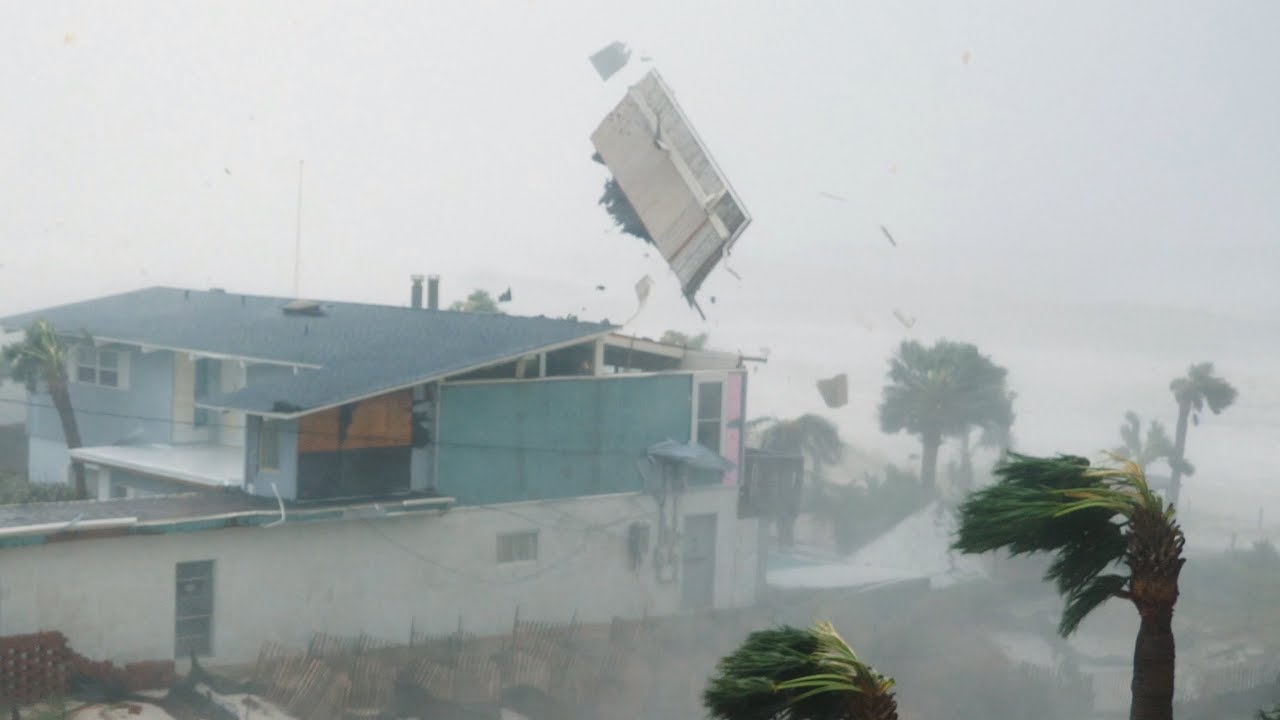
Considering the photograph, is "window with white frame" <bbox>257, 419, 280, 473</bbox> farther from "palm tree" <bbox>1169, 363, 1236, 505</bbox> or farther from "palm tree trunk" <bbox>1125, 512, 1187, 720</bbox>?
"palm tree" <bbox>1169, 363, 1236, 505</bbox>

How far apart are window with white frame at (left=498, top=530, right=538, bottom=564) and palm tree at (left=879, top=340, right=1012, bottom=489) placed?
25897 millimetres

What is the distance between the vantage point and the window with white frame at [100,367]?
31750 mm

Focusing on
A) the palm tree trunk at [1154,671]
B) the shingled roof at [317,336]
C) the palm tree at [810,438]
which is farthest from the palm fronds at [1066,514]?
the palm tree at [810,438]

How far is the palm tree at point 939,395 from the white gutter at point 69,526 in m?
34.3

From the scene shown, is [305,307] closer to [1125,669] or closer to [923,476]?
[1125,669]

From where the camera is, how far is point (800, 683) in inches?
164

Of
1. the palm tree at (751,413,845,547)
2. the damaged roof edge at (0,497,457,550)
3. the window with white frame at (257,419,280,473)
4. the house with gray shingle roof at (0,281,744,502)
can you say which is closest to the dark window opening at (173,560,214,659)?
the damaged roof edge at (0,497,457,550)

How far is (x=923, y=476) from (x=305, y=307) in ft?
87.4

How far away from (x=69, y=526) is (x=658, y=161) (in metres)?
12.8

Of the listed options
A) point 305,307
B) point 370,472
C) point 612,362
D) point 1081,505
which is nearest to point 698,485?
point 612,362

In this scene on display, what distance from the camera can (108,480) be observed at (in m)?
27.8

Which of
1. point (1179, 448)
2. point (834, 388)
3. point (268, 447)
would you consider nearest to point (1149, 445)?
point (1179, 448)

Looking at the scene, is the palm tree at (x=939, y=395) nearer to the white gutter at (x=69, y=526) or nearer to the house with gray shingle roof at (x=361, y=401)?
the house with gray shingle roof at (x=361, y=401)

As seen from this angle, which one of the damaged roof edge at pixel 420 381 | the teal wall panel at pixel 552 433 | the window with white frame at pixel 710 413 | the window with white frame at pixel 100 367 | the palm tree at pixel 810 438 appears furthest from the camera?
the palm tree at pixel 810 438
